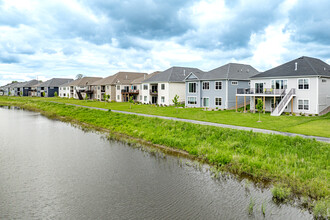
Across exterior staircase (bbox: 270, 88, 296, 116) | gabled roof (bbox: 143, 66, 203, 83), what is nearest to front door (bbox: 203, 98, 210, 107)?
gabled roof (bbox: 143, 66, 203, 83)

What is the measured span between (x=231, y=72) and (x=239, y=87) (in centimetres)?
291

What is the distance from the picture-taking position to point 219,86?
146 ft

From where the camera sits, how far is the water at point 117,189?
10742 millimetres

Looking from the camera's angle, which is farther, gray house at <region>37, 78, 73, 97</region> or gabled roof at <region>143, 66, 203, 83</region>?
gray house at <region>37, 78, 73, 97</region>

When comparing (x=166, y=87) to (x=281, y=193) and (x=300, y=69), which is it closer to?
(x=300, y=69)

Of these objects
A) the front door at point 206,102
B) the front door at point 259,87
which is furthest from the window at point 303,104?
the front door at point 206,102

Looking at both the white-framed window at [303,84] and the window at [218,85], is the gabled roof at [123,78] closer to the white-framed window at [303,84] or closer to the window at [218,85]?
the window at [218,85]

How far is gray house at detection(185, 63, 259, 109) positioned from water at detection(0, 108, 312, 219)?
2738 cm

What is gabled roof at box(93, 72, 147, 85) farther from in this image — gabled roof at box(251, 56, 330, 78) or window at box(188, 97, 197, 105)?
gabled roof at box(251, 56, 330, 78)

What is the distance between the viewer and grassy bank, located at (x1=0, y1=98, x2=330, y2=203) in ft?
44.7

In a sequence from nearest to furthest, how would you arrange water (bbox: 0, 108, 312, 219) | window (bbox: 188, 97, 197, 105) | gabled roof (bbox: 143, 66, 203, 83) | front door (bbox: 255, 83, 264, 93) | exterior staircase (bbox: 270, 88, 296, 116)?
water (bbox: 0, 108, 312, 219) < exterior staircase (bbox: 270, 88, 296, 116) < front door (bbox: 255, 83, 264, 93) < window (bbox: 188, 97, 197, 105) < gabled roof (bbox: 143, 66, 203, 83)

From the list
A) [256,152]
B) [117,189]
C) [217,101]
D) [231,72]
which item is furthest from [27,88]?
[256,152]

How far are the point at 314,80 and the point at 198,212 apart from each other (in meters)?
29.9

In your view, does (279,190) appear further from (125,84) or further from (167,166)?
(125,84)
